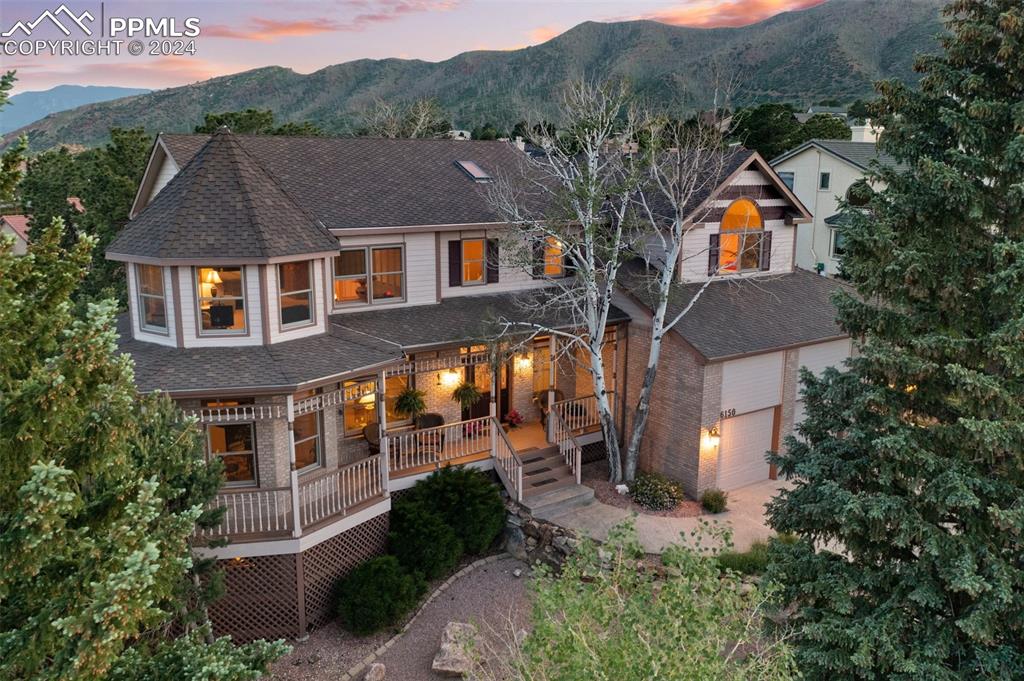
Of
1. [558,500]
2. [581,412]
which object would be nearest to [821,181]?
[581,412]

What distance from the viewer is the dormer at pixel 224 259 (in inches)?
572

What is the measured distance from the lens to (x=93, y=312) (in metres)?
6.23

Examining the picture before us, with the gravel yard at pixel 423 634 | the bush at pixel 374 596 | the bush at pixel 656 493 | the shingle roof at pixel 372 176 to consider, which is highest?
the shingle roof at pixel 372 176

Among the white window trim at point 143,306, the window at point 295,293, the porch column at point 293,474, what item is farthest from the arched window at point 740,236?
the white window trim at point 143,306

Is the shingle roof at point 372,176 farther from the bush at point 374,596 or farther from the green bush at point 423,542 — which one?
the bush at point 374,596

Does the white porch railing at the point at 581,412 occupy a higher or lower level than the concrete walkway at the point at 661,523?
higher

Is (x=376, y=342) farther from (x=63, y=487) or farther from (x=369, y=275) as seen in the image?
(x=63, y=487)

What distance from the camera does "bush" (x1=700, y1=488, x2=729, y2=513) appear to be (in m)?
17.6

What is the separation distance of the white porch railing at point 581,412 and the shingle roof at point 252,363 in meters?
5.50

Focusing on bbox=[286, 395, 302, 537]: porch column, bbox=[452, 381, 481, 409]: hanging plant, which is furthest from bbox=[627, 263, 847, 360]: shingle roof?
bbox=[286, 395, 302, 537]: porch column

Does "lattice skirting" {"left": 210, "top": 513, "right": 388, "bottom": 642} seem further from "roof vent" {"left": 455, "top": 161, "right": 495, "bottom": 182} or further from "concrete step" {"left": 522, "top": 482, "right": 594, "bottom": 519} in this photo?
"roof vent" {"left": 455, "top": 161, "right": 495, "bottom": 182}

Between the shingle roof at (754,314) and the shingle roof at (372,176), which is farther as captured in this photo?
the shingle roof at (754,314)

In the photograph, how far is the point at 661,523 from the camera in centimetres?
1695

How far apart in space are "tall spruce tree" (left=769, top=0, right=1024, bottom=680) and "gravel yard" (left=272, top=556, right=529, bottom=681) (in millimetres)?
5563
